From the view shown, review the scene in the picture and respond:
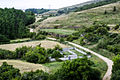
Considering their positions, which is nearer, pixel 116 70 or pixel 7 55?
pixel 116 70

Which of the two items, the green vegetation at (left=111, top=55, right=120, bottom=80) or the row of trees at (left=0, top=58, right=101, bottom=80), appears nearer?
the green vegetation at (left=111, top=55, right=120, bottom=80)

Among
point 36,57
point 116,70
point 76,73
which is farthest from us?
point 36,57

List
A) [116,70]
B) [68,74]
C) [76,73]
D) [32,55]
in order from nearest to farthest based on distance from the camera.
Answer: [68,74]
[76,73]
[116,70]
[32,55]

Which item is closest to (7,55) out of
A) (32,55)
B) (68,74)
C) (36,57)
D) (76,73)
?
(32,55)

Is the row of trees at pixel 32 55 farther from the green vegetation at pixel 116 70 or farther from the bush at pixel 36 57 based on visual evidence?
the green vegetation at pixel 116 70

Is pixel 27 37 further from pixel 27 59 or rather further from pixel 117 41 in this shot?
pixel 117 41

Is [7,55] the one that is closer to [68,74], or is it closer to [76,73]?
[68,74]

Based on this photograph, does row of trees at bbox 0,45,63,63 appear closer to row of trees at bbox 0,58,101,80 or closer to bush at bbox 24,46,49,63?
bush at bbox 24,46,49,63

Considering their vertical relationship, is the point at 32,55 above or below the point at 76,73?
below

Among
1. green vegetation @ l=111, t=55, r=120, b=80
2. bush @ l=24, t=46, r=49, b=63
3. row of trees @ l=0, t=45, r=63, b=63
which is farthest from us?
row of trees @ l=0, t=45, r=63, b=63

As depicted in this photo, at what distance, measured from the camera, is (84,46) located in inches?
1718

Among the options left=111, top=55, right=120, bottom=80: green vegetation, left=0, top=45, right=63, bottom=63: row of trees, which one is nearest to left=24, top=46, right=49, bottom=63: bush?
left=0, top=45, right=63, bottom=63: row of trees

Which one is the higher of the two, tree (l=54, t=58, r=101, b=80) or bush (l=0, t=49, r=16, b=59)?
tree (l=54, t=58, r=101, b=80)

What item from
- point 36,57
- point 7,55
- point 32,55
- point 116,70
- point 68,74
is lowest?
point 36,57
